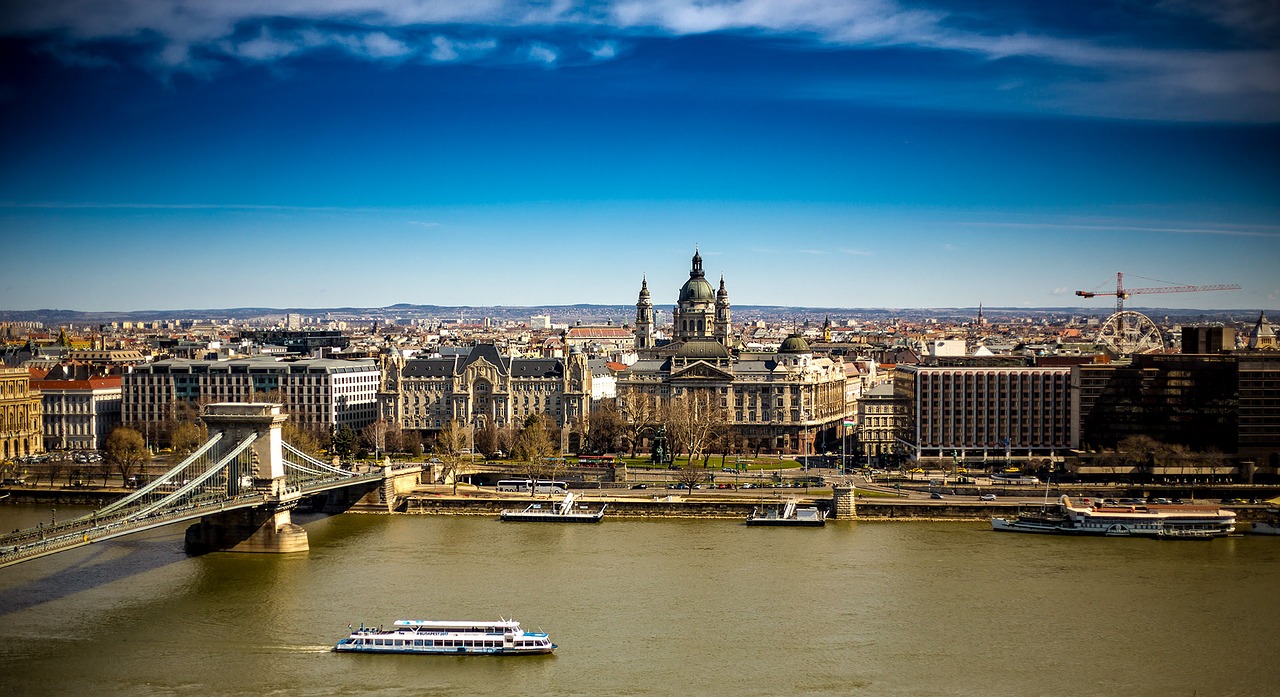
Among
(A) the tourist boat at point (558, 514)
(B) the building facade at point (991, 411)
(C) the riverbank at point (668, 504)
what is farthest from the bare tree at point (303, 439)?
(B) the building facade at point (991, 411)

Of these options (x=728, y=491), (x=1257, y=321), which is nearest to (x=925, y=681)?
(x=728, y=491)

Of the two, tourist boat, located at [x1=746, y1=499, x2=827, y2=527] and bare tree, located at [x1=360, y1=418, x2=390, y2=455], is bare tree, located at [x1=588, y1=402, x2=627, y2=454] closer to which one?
bare tree, located at [x1=360, y1=418, x2=390, y2=455]

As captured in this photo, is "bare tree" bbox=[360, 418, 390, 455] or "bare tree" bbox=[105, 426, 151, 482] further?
"bare tree" bbox=[360, 418, 390, 455]

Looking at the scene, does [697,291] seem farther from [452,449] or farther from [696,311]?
[452,449]

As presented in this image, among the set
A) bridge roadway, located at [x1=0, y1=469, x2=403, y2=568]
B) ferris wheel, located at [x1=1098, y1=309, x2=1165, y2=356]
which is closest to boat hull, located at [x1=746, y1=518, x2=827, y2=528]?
bridge roadway, located at [x1=0, y1=469, x2=403, y2=568]

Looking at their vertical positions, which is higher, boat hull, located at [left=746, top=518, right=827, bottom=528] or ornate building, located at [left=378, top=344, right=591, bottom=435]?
ornate building, located at [left=378, top=344, right=591, bottom=435]

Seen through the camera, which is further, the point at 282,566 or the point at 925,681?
the point at 282,566

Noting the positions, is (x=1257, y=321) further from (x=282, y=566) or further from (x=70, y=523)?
(x=70, y=523)

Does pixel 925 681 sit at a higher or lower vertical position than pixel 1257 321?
lower
